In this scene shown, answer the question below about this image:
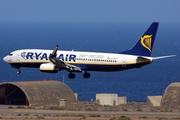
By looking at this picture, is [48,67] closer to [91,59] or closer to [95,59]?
[91,59]

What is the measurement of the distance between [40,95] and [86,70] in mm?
16200

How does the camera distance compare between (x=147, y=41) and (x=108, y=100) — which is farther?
(x=108, y=100)

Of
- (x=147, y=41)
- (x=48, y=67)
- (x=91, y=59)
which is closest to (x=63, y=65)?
(x=48, y=67)

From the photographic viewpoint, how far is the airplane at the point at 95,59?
120106 mm

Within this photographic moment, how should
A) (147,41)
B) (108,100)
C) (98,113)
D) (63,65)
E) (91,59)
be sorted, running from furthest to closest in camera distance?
(108,100) → (63,65) → (147,41) → (91,59) → (98,113)

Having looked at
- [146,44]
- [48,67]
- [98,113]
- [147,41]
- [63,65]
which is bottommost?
[98,113]

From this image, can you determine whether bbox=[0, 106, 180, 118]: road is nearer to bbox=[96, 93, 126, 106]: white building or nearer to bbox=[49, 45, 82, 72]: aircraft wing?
bbox=[49, 45, 82, 72]: aircraft wing

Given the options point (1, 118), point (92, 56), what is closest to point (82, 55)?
point (92, 56)

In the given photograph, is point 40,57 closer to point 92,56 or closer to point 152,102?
point 92,56

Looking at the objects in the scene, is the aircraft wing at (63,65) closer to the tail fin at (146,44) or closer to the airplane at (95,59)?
the airplane at (95,59)

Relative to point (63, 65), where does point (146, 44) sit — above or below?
above

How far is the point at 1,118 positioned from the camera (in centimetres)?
10519

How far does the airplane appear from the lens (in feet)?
394

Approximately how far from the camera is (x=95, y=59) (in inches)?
4771
